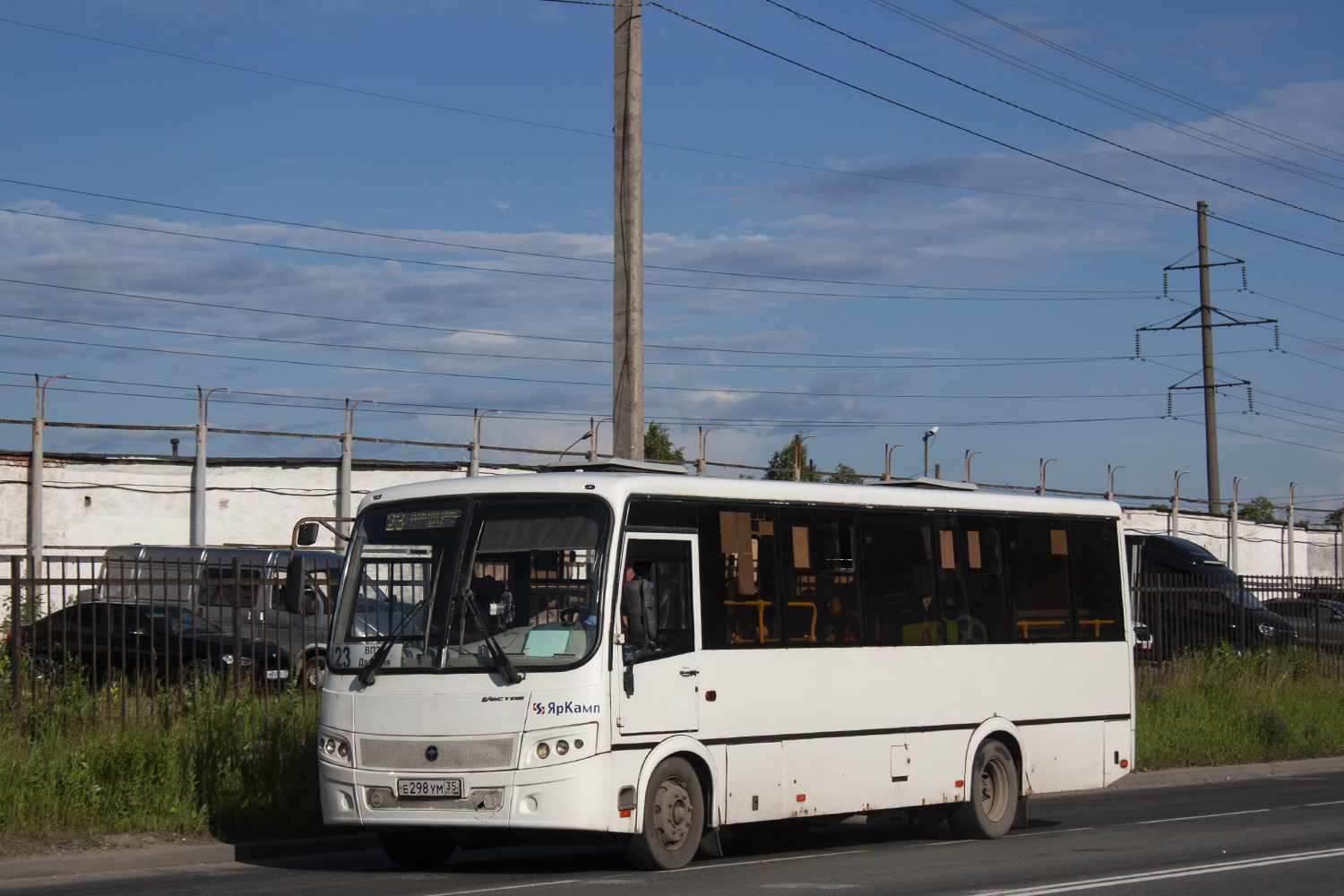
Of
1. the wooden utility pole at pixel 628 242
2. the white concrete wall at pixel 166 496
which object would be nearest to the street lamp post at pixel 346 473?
the white concrete wall at pixel 166 496

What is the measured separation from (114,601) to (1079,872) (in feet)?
30.5

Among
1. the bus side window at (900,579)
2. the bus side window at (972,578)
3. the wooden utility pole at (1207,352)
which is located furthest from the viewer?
the wooden utility pole at (1207,352)

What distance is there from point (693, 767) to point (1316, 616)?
65.9 ft

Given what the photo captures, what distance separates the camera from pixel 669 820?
34.4 feet

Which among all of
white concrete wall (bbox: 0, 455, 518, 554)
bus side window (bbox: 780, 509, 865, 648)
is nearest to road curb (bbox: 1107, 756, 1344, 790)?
bus side window (bbox: 780, 509, 865, 648)

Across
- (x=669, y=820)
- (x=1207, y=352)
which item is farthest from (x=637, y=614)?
(x=1207, y=352)

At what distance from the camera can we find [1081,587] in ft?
46.5

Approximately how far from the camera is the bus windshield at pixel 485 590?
33.5 feet

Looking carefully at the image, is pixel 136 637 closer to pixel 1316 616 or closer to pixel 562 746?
pixel 562 746

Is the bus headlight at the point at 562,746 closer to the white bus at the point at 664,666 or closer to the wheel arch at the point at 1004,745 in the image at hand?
the white bus at the point at 664,666

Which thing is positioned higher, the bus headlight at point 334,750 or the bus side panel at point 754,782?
the bus headlight at point 334,750

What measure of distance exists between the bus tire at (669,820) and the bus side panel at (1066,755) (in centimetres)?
392

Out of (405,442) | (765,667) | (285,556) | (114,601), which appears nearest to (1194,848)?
(765,667)

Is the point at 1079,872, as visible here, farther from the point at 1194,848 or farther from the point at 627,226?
the point at 627,226
